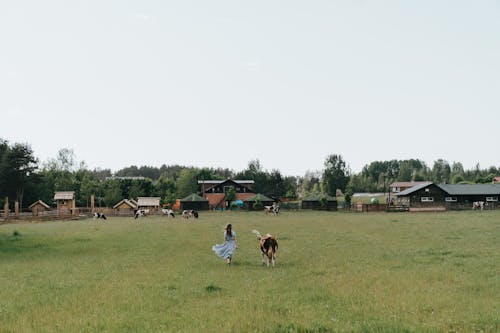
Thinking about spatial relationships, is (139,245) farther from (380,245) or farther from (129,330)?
(129,330)

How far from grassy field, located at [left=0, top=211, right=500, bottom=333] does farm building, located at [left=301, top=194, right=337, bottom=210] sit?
68.1 m

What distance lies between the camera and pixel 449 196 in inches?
3371

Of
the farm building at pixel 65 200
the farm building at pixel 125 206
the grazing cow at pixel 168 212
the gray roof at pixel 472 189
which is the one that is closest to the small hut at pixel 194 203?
the farm building at pixel 125 206

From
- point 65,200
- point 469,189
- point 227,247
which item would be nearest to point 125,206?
point 65,200

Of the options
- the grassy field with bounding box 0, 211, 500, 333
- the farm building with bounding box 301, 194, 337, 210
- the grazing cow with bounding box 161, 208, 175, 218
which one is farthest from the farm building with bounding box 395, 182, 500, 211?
the grassy field with bounding box 0, 211, 500, 333

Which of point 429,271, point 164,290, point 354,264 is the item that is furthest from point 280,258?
point 164,290

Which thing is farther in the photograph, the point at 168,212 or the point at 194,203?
the point at 194,203

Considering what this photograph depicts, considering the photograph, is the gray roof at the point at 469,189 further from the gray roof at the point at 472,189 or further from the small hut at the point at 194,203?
the small hut at the point at 194,203

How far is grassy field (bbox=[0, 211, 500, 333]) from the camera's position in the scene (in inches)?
398

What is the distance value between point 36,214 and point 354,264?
66635 mm

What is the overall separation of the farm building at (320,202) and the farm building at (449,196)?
13.7 m

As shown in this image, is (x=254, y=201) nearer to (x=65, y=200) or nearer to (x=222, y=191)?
(x=222, y=191)

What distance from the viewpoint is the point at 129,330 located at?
981 centimetres

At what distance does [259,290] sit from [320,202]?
8183 centimetres
